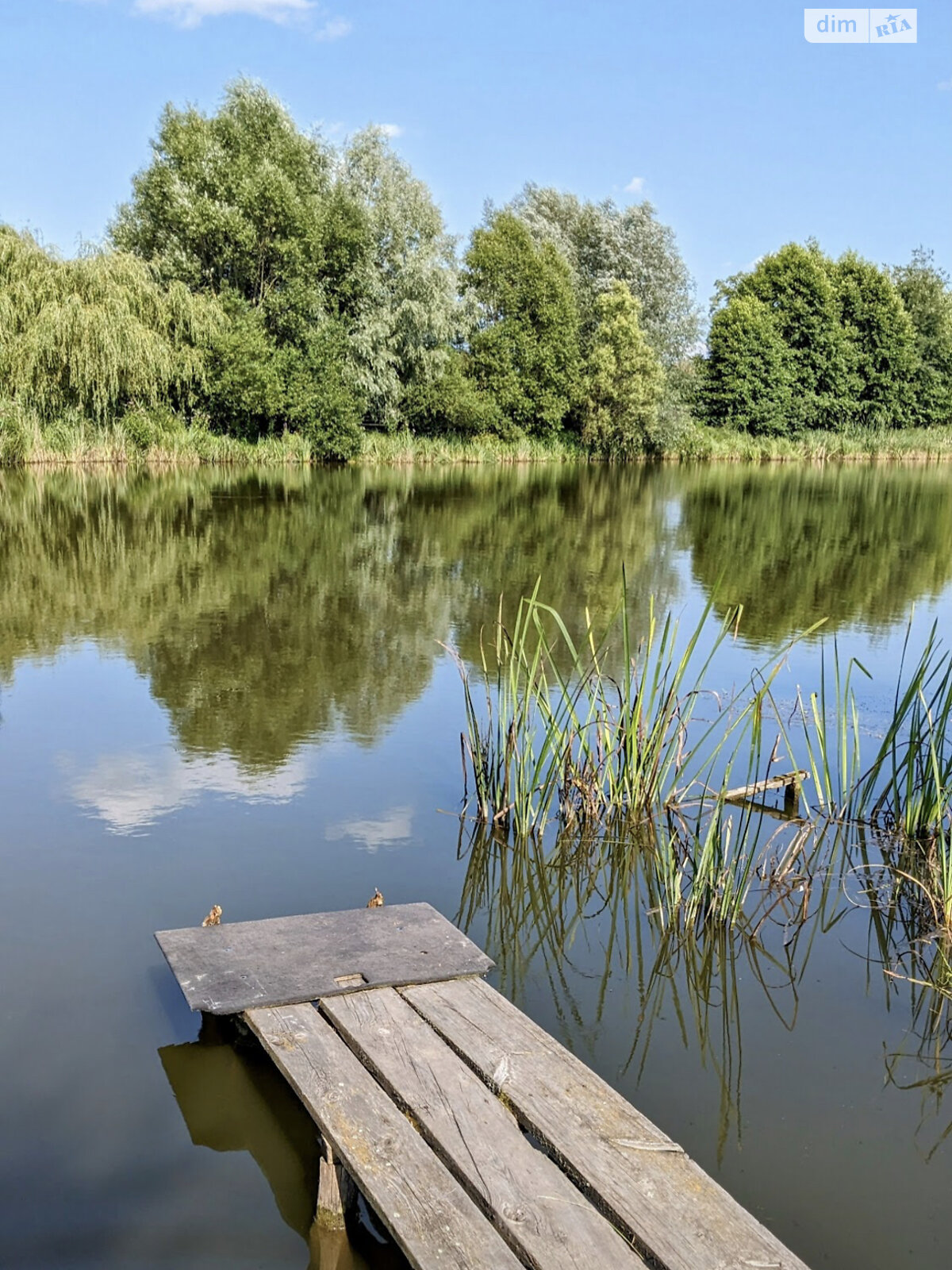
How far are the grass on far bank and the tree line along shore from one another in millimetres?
78

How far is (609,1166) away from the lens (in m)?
2.72

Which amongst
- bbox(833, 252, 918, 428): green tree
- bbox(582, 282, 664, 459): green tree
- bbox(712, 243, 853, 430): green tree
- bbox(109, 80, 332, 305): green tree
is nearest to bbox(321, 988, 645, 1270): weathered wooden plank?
bbox(109, 80, 332, 305): green tree

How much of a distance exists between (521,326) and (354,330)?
834cm

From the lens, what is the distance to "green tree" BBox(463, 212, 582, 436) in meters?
38.9

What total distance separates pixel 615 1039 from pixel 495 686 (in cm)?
429

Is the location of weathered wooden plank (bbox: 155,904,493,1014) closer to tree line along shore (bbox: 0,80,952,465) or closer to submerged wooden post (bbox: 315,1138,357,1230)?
submerged wooden post (bbox: 315,1138,357,1230)

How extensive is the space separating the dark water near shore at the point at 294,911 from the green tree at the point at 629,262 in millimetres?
32587

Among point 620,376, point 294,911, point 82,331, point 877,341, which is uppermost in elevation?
point 877,341

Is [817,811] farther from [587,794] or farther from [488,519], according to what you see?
[488,519]

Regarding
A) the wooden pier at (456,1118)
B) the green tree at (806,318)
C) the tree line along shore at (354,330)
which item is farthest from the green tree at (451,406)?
the wooden pier at (456,1118)

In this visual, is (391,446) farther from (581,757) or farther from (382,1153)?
(382,1153)

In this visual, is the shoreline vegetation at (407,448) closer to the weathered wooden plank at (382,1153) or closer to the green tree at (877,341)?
the green tree at (877,341)

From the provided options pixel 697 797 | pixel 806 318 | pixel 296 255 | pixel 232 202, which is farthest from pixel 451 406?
pixel 697 797

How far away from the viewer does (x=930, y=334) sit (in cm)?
5631
